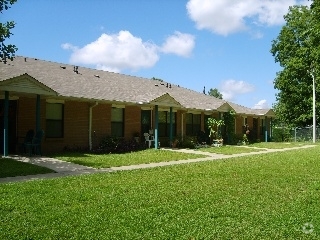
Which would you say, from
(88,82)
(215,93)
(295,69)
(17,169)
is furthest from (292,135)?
(215,93)

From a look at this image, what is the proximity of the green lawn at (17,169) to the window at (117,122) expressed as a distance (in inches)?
328

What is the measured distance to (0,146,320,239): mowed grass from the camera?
546cm

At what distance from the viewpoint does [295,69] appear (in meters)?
46.7

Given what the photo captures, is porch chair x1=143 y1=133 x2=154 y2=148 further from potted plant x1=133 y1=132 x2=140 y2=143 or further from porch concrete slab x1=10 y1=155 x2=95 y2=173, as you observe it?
porch concrete slab x1=10 y1=155 x2=95 y2=173

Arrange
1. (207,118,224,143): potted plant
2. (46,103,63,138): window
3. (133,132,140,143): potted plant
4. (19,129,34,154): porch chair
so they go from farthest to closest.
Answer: (207,118,224,143): potted plant → (133,132,140,143): potted plant → (46,103,63,138): window → (19,129,34,154): porch chair

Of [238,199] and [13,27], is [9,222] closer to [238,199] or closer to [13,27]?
[238,199]

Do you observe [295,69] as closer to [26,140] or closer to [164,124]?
[164,124]

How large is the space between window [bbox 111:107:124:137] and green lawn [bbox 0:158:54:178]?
834 centimetres

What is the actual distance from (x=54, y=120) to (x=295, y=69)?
37526 millimetres

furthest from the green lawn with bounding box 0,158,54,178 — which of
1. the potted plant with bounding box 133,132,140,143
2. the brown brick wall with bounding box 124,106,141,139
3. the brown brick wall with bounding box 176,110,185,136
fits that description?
the brown brick wall with bounding box 176,110,185,136

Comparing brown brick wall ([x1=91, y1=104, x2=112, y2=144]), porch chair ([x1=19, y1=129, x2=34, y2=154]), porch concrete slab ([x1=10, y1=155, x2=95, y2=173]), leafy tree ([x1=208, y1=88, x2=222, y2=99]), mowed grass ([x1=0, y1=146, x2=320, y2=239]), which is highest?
leafy tree ([x1=208, y1=88, x2=222, y2=99])

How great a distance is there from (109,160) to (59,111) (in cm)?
502

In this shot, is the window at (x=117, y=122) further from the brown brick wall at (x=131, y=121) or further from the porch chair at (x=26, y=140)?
the porch chair at (x=26, y=140)

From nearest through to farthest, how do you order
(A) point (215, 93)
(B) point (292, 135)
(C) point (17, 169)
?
(C) point (17, 169) < (B) point (292, 135) < (A) point (215, 93)
